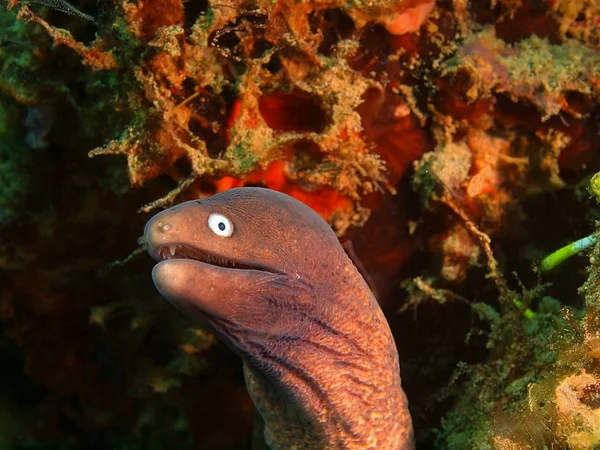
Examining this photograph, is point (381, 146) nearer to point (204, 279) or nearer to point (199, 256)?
point (199, 256)

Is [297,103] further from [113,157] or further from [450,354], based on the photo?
[450,354]

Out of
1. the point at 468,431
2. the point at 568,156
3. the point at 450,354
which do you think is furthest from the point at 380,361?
the point at 568,156

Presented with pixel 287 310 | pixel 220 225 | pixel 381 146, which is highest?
pixel 381 146

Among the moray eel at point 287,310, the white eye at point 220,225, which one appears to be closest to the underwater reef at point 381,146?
the moray eel at point 287,310

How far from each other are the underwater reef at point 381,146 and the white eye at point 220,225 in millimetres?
656

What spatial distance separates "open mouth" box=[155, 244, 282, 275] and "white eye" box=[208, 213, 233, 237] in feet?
0.27

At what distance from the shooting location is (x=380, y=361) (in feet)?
7.18

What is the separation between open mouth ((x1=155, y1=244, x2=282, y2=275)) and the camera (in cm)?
175

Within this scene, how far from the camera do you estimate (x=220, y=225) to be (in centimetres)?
173

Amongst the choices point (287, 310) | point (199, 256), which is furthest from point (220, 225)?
point (287, 310)

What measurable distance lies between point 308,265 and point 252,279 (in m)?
0.27

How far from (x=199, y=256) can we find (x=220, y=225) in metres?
0.13

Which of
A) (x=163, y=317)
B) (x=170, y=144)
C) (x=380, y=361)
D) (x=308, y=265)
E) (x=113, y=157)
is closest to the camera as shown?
(x=308, y=265)

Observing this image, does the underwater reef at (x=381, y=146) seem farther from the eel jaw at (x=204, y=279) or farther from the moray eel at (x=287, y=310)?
the eel jaw at (x=204, y=279)
